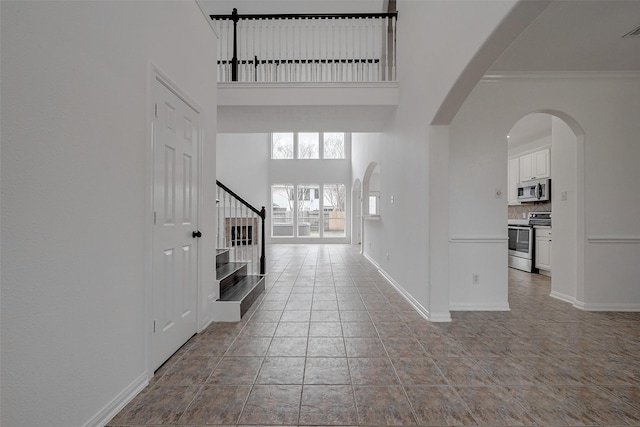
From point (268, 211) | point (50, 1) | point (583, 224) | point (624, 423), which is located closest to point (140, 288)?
point (50, 1)

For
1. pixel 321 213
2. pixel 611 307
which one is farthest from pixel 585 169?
pixel 321 213

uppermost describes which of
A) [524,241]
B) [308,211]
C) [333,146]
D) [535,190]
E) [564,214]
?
[333,146]

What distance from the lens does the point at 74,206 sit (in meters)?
1.36

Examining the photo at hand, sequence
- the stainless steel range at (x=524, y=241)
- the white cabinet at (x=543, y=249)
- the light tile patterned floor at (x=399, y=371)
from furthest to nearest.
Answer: the stainless steel range at (x=524, y=241), the white cabinet at (x=543, y=249), the light tile patterned floor at (x=399, y=371)

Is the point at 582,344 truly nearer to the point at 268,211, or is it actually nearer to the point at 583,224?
the point at 583,224

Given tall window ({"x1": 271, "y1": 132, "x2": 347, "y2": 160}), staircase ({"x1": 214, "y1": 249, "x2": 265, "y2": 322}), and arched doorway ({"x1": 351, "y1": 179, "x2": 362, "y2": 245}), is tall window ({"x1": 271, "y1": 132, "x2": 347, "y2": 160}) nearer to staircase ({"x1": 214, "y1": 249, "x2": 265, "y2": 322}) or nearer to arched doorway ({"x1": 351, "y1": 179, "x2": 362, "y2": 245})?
arched doorway ({"x1": 351, "y1": 179, "x2": 362, "y2": 245})

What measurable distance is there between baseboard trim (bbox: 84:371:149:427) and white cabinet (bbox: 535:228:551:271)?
5.94 m

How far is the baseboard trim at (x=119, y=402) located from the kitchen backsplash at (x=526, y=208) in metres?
7.03

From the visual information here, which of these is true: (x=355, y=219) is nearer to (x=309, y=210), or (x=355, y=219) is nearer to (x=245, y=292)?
(x=309, y=210)

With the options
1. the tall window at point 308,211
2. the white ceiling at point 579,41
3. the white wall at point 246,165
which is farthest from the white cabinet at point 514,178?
the white wall at point 246,165

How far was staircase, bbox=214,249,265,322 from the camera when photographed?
3.05 meters

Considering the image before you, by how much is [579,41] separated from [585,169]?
1.45m

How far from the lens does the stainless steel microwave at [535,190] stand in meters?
5.59

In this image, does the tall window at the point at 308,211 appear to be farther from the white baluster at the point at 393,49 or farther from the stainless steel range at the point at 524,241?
the white baluster at the point at 393,49
